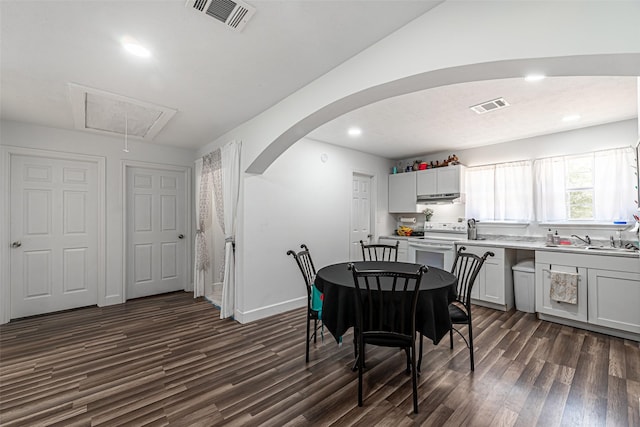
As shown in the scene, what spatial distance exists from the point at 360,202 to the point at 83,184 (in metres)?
4.39

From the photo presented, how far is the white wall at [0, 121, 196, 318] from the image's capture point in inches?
146

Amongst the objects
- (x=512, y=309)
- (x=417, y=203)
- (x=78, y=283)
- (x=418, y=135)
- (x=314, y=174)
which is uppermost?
(x=418, y=135)

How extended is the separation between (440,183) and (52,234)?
238 inches

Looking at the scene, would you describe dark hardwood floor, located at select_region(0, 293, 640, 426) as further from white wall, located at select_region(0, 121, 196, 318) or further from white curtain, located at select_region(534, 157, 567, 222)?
white curtain, located at select_region(534, 157, 567, 222)

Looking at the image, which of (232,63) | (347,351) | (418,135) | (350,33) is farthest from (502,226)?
(232,63)

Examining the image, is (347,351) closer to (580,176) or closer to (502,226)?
(502,226)

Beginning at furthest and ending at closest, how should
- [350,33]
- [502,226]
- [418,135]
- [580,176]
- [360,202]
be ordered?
[360,202] → [502,226] → [418,135] → [580,176] → [350,33]

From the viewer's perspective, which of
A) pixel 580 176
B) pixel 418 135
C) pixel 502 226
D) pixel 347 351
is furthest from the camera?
pixel 502 226

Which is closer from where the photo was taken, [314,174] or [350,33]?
[350,33]

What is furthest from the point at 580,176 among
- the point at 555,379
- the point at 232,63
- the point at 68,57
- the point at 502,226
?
the point at 68,57

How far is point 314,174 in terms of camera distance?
4.27 meters

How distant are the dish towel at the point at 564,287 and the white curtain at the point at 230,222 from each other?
3.99 m

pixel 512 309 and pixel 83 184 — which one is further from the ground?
pixel 83 184

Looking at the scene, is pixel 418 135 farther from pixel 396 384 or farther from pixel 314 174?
pixel 396 384
